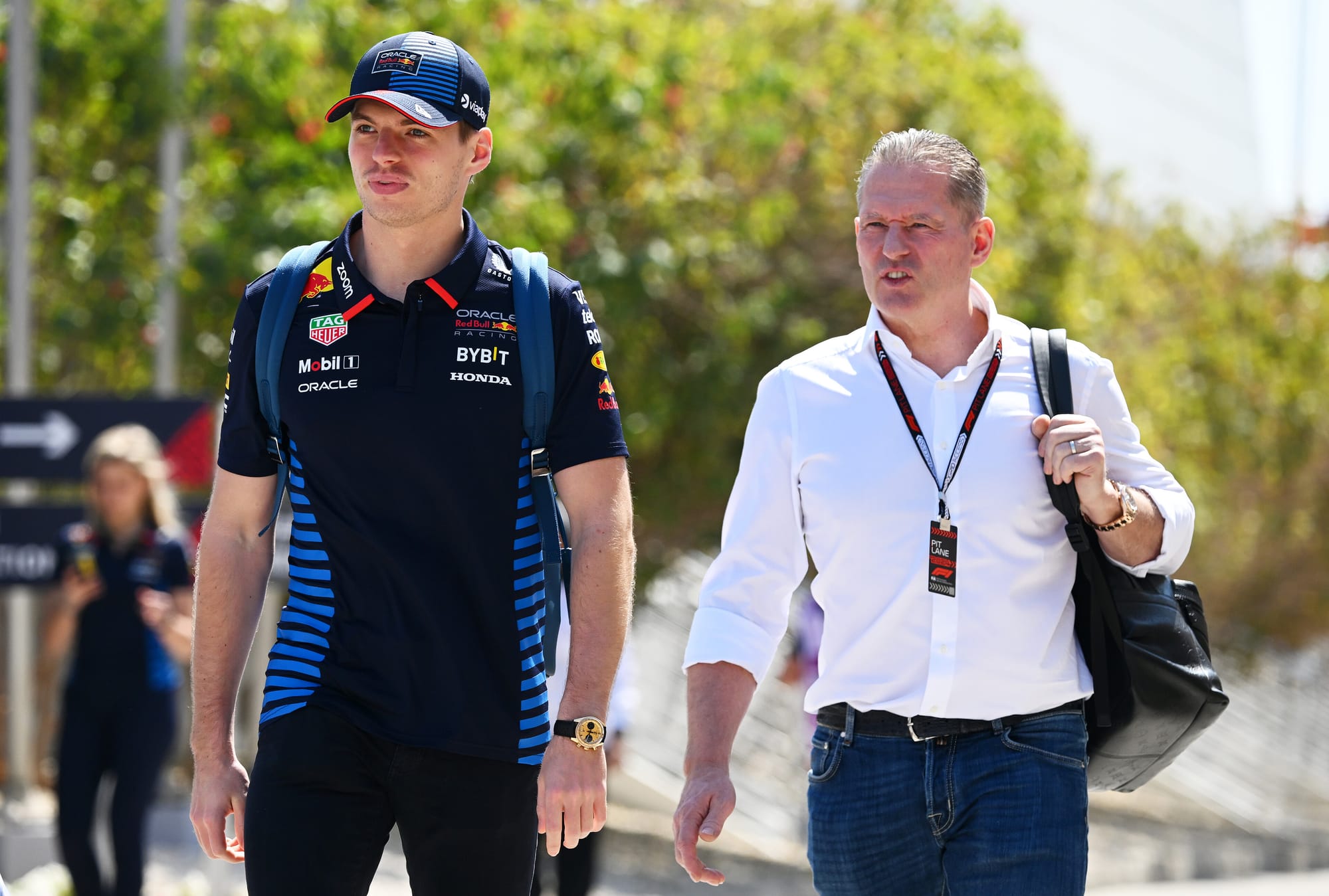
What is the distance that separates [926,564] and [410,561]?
3.35ft

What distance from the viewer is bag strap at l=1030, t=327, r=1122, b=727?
3572 mm

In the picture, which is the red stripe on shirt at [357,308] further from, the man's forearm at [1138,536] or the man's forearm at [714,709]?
the man's forearm at [1138,536]

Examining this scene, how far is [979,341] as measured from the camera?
12.6ft

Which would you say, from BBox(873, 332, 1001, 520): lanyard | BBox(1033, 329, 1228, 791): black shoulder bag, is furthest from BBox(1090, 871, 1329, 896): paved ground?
BBox(873, 332, 1001, 520): lanyard

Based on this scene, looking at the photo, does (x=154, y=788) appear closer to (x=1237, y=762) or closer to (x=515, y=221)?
(x=515, y=221)

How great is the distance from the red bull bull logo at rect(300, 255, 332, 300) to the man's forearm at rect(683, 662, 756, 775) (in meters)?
1.05

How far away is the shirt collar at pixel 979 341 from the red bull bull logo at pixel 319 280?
1.12 meters

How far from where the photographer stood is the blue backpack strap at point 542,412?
134 inches

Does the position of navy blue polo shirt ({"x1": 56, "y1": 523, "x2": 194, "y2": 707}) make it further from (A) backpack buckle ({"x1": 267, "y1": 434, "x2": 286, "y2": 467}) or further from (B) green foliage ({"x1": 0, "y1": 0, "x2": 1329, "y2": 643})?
(A) backpack buckle ({"x1": 267, "y1": 434, "x2": 286, "y2": 467})

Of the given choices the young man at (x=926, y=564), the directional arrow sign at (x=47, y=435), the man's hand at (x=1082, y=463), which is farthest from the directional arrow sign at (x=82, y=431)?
the man's hand at (x=1082, y=463)

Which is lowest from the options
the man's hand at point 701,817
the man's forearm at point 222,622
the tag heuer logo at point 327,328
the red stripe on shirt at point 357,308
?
the man's hand at point 701,817

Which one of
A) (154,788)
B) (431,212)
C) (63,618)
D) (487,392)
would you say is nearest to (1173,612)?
(487,392)

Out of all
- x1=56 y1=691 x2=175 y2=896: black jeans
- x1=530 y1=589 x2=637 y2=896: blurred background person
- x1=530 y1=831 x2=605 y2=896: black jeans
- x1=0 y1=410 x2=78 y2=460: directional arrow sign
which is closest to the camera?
x1=530 y1=589 x2=637 y2=896: blurred background person

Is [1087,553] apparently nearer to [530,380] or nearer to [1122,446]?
[1122,446]
